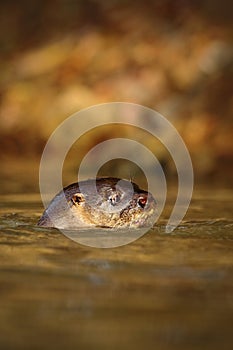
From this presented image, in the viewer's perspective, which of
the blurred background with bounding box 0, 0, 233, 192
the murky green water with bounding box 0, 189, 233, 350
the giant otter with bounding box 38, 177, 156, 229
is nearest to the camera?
the murky green water with bounding box 0, 189, 233, 350

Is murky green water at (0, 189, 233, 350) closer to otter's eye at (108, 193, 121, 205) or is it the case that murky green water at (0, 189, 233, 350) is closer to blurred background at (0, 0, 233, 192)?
otter's eye at (108, 193, 121, 205)

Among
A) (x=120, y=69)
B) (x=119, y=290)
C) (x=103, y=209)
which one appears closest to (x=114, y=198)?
(x=103, y=209)

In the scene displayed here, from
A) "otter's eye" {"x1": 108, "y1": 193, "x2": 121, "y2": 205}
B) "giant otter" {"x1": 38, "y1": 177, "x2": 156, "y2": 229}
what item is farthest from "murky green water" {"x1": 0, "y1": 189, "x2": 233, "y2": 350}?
"otter's eye" {"x1": 108, "y1": 193, "x2": 121, "y2": 205}

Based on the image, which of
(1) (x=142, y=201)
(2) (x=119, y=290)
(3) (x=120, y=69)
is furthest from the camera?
(3) (x=120, y=69)

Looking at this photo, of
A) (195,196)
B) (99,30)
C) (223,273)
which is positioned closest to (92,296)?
(223,273)

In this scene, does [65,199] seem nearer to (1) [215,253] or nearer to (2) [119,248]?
(2) [119,248]

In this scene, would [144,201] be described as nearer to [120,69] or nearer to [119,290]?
[119,290]
